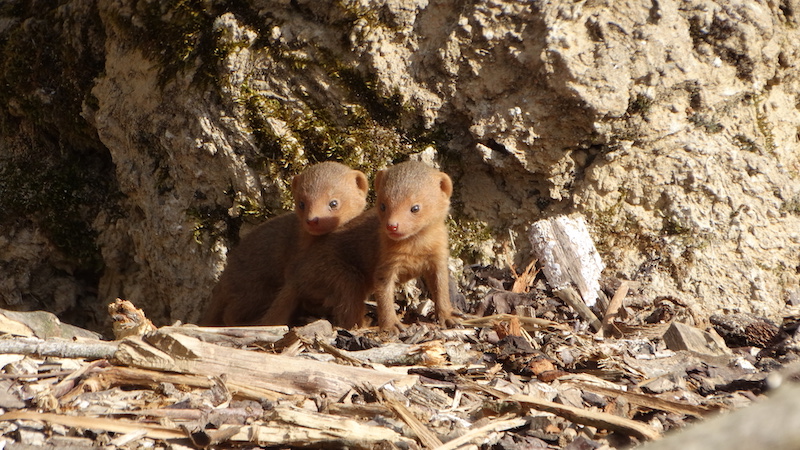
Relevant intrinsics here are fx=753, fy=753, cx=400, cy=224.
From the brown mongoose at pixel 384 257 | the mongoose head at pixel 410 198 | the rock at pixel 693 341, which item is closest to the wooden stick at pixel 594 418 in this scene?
the rock at pixel 693 341

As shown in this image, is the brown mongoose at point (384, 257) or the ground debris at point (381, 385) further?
the brown mongoose at point (384, 257)

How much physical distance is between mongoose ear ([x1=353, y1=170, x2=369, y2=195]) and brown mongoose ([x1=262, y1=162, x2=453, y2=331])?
189mm

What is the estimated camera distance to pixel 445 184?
5152mm

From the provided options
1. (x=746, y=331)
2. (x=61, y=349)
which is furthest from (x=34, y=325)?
(x=746, y=331)

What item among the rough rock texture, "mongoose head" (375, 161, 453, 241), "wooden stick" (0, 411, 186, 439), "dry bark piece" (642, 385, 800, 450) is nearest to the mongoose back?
"mongoose head" (375, 161, 453, 241)

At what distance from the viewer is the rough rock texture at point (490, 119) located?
5148mm

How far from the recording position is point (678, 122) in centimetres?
525

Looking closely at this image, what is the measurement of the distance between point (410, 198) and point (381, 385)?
5.60ft

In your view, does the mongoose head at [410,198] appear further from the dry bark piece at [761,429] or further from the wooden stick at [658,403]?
the dry bark piece at [761,429]

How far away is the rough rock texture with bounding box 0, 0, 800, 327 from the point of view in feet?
16.9

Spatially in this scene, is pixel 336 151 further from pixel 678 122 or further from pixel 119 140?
pixel 678 122

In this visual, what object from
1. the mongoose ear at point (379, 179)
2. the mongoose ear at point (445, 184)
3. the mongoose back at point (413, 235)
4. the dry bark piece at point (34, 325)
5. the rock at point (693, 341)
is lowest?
the rock at point (693, 341)

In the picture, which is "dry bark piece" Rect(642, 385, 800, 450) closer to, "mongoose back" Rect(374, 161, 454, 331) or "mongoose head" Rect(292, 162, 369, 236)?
"mongoose back" Rect(374, 161, 454, 331)

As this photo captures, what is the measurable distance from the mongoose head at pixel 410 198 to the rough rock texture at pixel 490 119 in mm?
474
